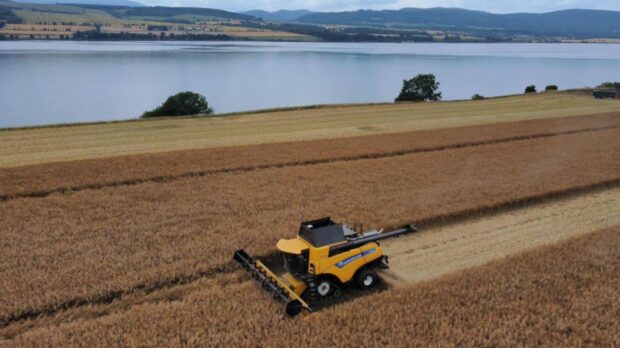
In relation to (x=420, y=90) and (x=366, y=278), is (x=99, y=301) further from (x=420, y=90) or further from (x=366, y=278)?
(x=420, y=90)

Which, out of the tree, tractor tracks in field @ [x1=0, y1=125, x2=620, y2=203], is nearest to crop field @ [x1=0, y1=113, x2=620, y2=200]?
tractor tracks in field @ [x1=0, y1=125, x2=620, y2=203]

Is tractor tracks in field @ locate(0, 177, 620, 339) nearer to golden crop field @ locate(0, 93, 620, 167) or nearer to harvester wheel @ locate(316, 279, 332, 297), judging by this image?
harvester wheel @ locate(316, 279, 332, 297)

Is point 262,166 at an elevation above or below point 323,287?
below

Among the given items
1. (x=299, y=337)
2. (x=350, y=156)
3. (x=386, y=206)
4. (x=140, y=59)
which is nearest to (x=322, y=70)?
(x=140, y=59)

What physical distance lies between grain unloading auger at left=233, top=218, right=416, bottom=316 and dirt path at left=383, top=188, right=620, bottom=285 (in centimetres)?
113

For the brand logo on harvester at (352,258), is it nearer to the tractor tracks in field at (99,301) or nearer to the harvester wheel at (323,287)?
the harvester wheel at (323,287)

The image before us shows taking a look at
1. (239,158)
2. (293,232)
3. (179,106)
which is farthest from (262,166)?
(179,106)

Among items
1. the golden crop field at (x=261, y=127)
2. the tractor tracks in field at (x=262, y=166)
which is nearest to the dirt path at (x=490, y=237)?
the tractor tracks in field at (x=262, y=166)

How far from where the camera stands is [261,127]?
34.4m

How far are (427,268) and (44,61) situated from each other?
116 meters

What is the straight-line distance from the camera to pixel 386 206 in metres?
15.8

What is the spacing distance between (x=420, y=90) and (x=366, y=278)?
57.6 m

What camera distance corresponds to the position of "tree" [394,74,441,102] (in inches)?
2569

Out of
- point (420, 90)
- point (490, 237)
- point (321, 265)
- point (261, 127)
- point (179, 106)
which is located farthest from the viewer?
point (420, 90)
